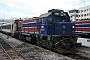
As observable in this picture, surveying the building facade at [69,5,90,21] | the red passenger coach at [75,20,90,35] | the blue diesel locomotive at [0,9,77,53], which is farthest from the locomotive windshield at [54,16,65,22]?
the building facade at [69,5,90,21]

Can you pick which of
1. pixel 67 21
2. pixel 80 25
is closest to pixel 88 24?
pixel 80 25

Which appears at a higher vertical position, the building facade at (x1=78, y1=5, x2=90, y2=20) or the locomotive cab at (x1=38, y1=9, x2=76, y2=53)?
the building facade at (x1=78, y1=5, x2=90, y2=20)

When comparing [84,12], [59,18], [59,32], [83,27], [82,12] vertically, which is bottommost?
[59,32]

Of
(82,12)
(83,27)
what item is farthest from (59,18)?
(82,12)

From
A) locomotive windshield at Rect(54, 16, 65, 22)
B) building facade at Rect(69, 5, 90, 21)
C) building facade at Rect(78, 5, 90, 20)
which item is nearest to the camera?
locomotive windshield at Rect(54, 16, 65, 22)

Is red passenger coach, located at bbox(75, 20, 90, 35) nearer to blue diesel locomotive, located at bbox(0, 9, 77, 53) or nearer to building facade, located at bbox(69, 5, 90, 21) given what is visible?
blue diesel locomotive, located at bbox(0, 9, 77, 53)

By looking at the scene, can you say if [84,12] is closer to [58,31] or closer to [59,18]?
[59,18]

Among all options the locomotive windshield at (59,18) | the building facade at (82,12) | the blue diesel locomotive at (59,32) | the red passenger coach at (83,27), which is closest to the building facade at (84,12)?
the building facade at (82,12)

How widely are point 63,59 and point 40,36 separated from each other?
5724mm

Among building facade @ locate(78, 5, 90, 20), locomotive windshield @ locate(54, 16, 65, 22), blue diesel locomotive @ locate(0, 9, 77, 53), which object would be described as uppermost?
building facade @ locate(78, 5, 90, 20)

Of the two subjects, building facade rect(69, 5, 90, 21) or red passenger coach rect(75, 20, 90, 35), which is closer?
red passenger coach rect(75, 20, 90, 35)

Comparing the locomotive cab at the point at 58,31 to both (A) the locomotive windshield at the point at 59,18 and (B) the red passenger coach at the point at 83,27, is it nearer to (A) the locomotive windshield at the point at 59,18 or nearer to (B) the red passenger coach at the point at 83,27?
(A) the locomotive windshield at the point at 59,18

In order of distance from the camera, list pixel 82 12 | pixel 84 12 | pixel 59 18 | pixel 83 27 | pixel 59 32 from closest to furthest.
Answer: pixel 59 32 < pixel 59 18 < pixel 83 27 < pixel 84 12 < pixel 82 12

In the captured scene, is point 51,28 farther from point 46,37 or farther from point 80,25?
point 80,25
